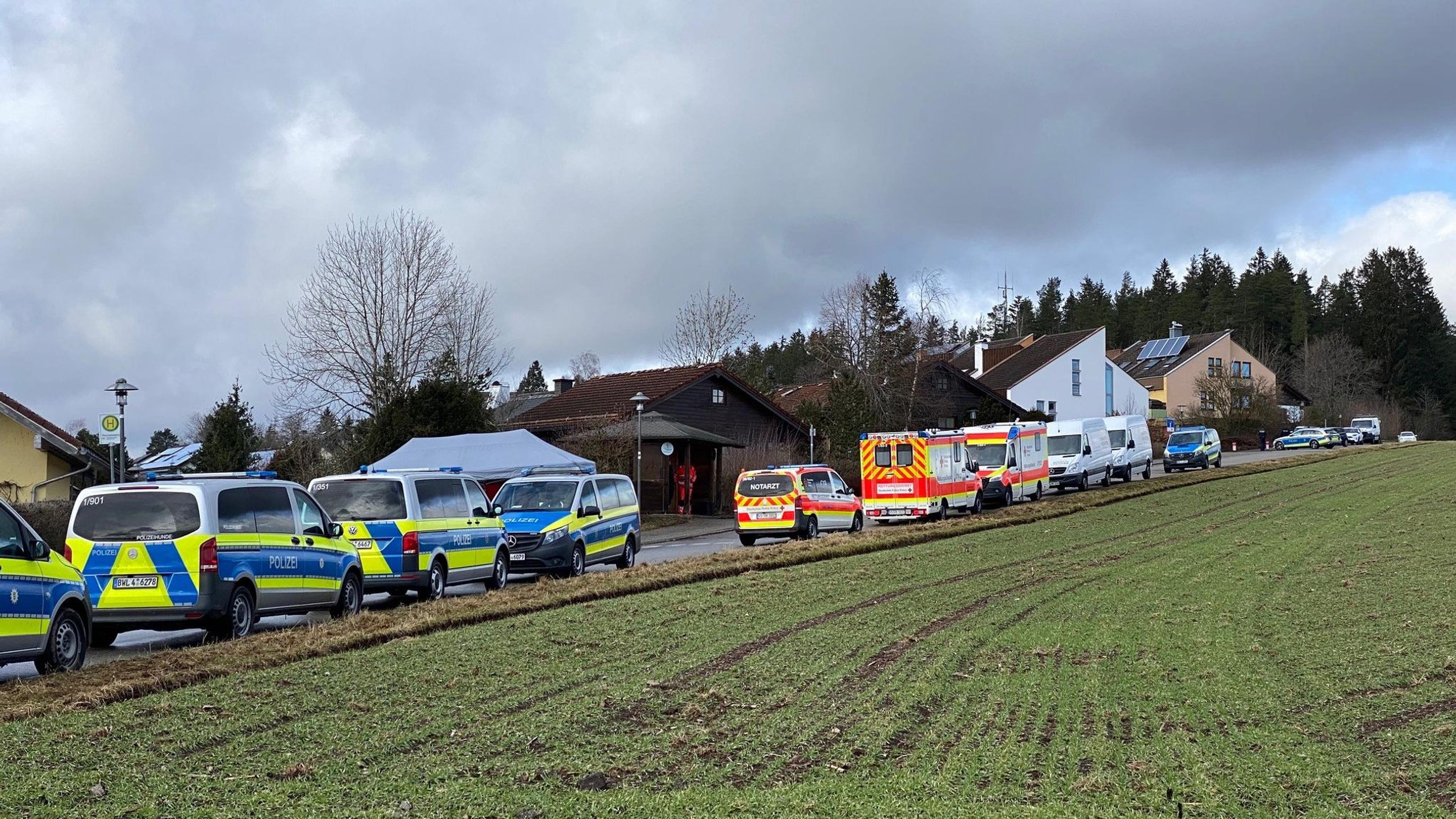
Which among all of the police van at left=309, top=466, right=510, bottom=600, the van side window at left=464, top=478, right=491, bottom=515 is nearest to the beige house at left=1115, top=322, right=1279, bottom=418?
the van side window at left=464, top=478, right=491, bottom=515

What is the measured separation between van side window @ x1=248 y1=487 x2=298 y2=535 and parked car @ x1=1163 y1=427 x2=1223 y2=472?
1786 inches

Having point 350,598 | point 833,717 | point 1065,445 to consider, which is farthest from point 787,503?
point 833,717

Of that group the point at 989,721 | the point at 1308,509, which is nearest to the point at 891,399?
the point at 1308,509

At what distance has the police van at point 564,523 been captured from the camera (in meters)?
21.0

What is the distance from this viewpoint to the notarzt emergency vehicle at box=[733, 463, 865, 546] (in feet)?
94.5

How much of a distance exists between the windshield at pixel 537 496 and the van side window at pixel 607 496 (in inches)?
31.0

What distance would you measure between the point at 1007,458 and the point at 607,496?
17818mm

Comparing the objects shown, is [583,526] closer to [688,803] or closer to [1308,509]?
[688,803]

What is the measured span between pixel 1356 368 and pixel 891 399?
193ft

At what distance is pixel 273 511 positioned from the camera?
1447 cm

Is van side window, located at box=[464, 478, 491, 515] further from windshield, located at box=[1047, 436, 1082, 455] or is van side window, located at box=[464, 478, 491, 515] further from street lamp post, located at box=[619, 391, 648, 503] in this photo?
windshield, located at box=[1047, 436, 1082, 455]

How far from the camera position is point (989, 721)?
8.20 meters

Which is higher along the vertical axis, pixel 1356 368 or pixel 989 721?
pixel 1356 368

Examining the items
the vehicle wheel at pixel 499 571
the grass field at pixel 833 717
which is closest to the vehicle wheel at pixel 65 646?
the grass field at pixel 833 717
